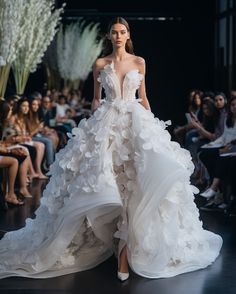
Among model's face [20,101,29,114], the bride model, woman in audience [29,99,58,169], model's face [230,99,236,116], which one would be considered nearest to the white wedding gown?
the bride model

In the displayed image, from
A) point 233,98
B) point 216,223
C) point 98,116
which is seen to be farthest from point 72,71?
point 98,116

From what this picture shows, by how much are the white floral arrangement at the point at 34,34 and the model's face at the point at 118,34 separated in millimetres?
3761

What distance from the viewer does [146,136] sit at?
4.38m

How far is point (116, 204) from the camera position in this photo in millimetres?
4152

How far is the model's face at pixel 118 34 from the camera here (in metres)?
4.55

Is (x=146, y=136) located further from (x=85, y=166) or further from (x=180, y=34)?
(x=180, y=34)

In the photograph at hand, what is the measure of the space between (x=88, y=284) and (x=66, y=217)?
15.9 inches

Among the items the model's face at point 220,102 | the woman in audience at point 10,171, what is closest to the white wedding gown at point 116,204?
the woman in audience at point 10,171

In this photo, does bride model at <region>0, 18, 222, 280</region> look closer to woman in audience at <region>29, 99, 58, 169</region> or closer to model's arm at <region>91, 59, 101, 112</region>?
model's arm at <region>91, 59, 101, 112</region>

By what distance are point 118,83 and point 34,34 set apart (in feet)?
14.4

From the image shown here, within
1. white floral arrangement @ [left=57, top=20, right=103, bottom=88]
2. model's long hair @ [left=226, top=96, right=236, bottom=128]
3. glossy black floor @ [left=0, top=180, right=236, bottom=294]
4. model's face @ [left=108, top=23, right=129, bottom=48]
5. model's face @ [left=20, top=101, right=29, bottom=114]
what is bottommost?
glossy black floor @ [left=0, top=180, right=236, bottom=294]

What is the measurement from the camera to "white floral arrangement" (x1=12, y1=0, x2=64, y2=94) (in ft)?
27.2

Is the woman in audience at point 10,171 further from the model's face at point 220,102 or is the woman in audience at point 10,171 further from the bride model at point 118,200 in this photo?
the model's face at point 220,102


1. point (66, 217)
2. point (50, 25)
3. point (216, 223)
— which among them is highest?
point (50, 25)
